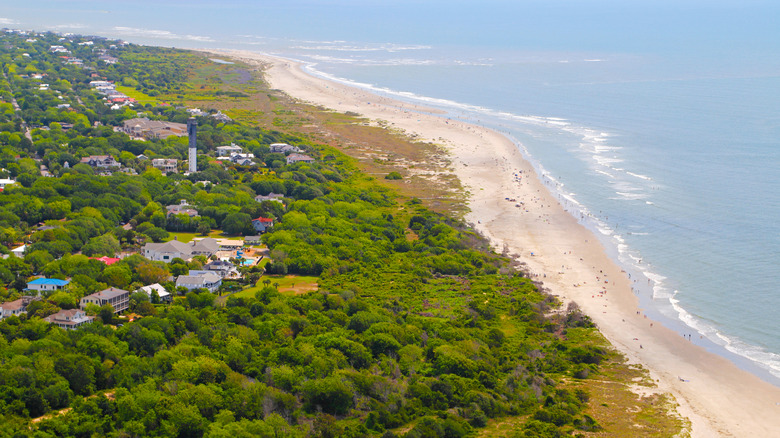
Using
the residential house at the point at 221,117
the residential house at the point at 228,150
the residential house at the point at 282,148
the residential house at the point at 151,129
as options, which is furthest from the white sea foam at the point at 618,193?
the residential house at the point at 151,129

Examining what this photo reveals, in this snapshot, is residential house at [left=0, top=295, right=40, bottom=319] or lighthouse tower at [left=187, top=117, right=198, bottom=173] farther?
lighthouse tower at [left=187, top=117, right=198, bottom=173]

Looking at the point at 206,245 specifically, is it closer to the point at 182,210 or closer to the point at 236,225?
the point at 236,225

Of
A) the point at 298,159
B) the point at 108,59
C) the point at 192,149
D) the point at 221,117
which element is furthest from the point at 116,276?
the point at 108,59

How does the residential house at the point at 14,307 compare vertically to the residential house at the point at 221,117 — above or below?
below

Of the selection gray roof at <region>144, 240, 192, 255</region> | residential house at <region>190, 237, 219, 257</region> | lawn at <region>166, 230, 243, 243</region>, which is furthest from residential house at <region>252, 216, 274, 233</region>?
gray roof at <region>144, 240, 192, 255</region>

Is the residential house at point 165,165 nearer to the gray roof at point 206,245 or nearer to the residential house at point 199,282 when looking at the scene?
the gray roof at point 206,245

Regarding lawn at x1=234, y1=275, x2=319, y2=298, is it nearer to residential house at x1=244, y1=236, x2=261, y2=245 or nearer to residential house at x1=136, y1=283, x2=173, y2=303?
residential house at x1=136, y1=283, x2=173, y2=303

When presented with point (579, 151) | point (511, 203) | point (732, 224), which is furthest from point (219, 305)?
point (579, 151)
